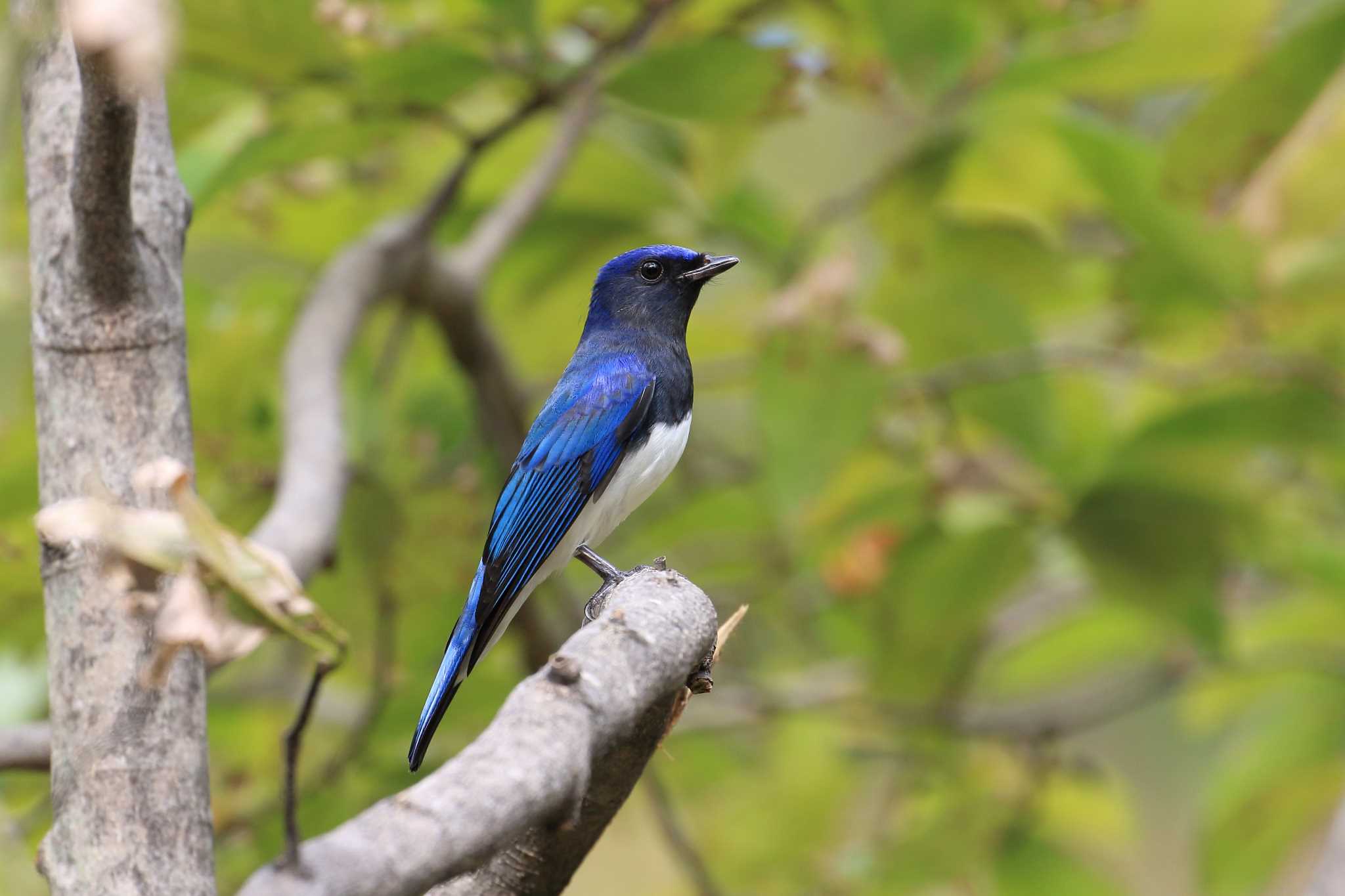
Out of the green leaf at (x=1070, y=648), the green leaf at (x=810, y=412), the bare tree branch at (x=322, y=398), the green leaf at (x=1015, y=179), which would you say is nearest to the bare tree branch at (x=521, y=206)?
the bare tree branch at (x=322, y=398)

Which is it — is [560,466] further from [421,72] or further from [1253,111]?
[1253,111]

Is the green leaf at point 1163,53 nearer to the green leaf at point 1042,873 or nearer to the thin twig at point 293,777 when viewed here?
the green leaf at point 1042,873

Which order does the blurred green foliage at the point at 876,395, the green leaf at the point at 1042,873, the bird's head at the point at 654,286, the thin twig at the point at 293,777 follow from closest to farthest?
1. the thin twig at the point at 293,777
2. the blurred green foliage at the point at 876,395
3. the bird's head at the point at 654,286
4. the green leaf at the point at 1042,873

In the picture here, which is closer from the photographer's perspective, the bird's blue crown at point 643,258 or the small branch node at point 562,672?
the small branch node at point 562,672

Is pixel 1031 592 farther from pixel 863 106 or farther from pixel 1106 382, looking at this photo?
pixel 863 106

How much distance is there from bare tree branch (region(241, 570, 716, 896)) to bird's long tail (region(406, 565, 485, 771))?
71cm

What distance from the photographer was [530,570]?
2.78m

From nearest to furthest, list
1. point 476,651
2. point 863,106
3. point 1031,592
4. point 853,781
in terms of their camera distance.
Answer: point 476,651 < point 863,106 < point 853,781 < point 1031,592

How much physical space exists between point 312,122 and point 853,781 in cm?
280

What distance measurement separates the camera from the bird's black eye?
3.63 m

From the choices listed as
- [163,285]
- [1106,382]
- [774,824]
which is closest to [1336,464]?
[1106,382]

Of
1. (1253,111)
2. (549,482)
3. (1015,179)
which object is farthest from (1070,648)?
(549,482)

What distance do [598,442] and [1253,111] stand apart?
1872mm

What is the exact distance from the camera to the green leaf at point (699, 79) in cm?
300
